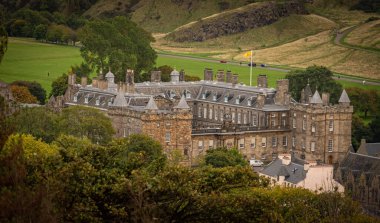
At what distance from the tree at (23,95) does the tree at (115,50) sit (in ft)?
33.7

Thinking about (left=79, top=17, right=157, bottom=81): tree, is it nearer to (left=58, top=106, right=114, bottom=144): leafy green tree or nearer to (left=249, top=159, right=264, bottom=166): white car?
(left=249, top=159, right=264, bottom=166): white car

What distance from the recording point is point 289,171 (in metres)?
100

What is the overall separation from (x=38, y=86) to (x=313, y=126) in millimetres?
44115

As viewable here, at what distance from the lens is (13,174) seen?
56250mm

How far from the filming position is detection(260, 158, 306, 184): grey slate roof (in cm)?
9856

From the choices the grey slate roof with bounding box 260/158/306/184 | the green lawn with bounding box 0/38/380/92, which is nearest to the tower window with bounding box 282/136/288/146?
the grey slate roof with bounding box 260/158/306/184

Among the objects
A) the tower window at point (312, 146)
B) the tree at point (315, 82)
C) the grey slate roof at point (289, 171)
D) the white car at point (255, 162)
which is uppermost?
the tree at point (315, 82)

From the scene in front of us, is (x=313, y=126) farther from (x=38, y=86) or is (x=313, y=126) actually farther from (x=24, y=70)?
(x=24, y=70)

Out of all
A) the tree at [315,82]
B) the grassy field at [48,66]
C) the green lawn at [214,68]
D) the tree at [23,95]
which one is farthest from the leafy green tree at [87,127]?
the green lawn at [214,68]

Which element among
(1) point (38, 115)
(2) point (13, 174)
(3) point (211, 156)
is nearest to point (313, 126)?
(3) point (211, 156)

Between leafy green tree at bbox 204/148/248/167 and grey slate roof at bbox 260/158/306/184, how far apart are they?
3.25 m

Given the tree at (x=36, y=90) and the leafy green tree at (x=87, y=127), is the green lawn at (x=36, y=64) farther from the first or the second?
the leafy green tree at (x=87, y=127)

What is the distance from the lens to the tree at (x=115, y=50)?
151m

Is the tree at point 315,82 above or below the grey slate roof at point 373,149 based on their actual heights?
above
